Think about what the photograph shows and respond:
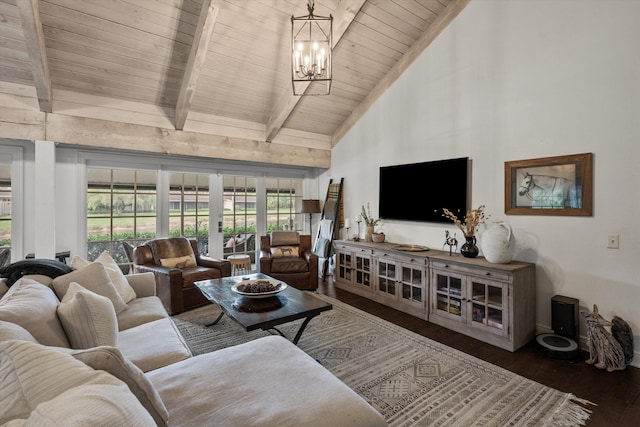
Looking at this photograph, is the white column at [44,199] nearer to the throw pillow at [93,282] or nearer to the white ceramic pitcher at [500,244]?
the throw pillow at [93,282]

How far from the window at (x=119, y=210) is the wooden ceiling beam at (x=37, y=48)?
1.28 m

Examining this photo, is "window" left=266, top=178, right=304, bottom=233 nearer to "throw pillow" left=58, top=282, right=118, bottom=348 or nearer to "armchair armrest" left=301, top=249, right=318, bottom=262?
"armchair armrest" left=301, top=249, right=318, bottom=262

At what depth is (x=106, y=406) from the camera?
0.76 metres

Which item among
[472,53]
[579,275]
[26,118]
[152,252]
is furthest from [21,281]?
[472,53]

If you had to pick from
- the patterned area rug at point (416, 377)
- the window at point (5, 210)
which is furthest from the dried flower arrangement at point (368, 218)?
the window at point (5, 210)

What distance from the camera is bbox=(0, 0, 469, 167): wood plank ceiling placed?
300 centimetres

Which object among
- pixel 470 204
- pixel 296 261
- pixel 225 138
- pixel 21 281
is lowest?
pixel 296 261

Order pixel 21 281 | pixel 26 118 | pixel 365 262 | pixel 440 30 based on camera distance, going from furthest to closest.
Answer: pixel 365 262, pixel 440 30, pixel 26 118, pixel 21 281

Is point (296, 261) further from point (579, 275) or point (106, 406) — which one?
point (106, 406)

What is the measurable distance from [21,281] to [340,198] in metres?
4.43

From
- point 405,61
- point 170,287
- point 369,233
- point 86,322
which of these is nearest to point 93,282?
point 86,322

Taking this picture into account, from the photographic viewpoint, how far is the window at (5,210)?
12.7 ft

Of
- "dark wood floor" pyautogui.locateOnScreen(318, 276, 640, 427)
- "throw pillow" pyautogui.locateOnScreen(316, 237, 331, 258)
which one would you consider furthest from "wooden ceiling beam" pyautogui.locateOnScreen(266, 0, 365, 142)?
"dark wood floor" pyautogui.locateOnScreen(318, 276, 640, 427)

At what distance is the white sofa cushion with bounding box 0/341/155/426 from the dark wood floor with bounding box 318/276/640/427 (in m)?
2.50
